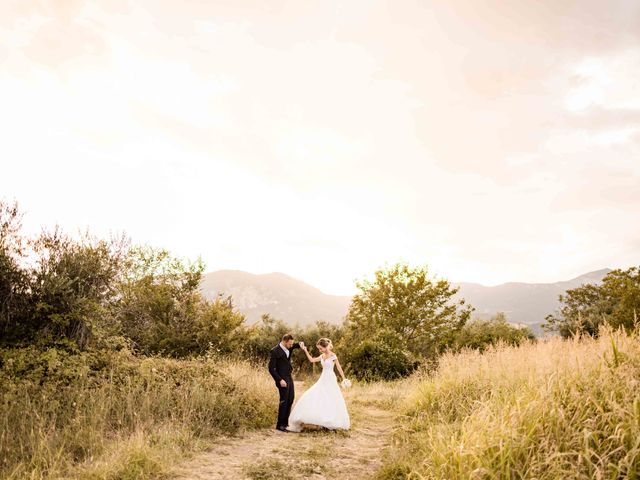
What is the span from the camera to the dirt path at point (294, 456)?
5848mm

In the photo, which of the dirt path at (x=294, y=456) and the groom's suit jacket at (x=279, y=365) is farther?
the groom's suit jacket at (x=279, y=365)

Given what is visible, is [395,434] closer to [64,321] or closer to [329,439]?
[329,439]

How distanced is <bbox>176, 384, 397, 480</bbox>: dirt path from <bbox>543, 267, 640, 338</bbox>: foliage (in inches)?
370

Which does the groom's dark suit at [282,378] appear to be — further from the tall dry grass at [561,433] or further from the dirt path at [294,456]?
the tall dry grass at [561,433]

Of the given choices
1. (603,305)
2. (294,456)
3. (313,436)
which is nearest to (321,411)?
(313,436)

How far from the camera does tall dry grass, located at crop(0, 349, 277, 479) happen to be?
5.73m

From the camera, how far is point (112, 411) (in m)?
8.00

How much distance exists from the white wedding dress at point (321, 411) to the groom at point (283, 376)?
0.17m

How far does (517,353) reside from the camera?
9.57 meters

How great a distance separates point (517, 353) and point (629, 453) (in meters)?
6.24

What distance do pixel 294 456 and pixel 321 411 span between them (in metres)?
2.13

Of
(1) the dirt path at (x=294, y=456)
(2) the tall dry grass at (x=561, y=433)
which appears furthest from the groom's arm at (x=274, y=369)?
(2) the tall dry grass at (x=561, y=433)

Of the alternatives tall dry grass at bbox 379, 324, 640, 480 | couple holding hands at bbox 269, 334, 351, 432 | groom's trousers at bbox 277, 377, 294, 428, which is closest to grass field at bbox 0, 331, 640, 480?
tall dry grass at bbox 379, 324, 640, 480

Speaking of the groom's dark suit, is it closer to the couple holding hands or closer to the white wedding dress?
the couple holding hands
